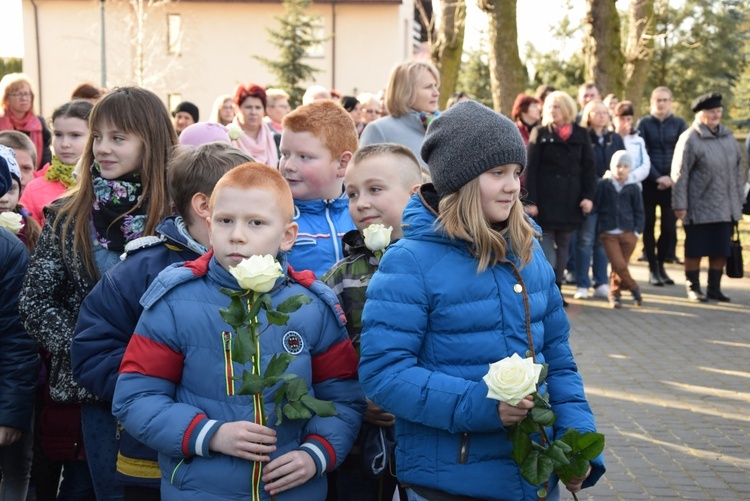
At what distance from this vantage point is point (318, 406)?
120 inches

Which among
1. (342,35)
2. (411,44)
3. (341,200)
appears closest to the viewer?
(341,200)

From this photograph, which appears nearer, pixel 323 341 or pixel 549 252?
pixel 323 341

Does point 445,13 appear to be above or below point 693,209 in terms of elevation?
above

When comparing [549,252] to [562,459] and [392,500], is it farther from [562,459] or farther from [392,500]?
Answer: [562,459]

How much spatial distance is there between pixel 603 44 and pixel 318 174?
17417 mm

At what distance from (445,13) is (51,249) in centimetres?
1866


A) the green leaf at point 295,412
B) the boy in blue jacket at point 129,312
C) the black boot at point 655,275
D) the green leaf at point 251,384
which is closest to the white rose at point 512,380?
the green leaf at point 295,412

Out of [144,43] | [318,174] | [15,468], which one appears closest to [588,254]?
[318,174]

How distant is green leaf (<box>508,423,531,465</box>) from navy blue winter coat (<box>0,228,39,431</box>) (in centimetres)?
221

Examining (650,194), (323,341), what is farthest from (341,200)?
(650,194)

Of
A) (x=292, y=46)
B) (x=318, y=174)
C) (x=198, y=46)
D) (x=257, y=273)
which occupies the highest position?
(x=198, y=46)

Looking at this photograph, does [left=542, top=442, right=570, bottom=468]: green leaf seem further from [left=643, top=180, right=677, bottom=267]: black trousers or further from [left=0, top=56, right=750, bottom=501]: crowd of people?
[left=643, top=180, right=677, bottom=267]: black trousers

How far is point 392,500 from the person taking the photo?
399 centimetres

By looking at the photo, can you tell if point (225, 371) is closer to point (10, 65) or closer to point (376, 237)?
point (376, 237)
